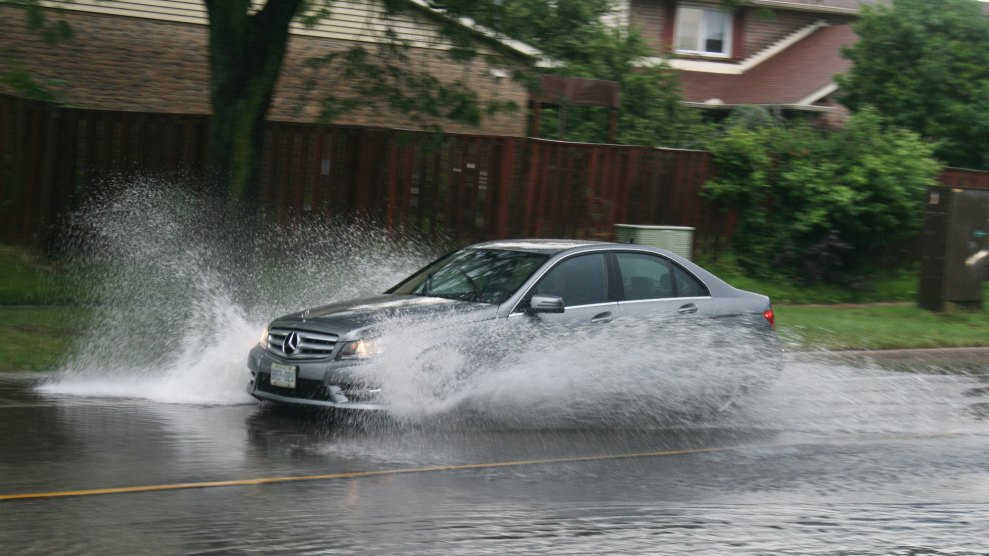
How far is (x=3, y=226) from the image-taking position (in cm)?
1639

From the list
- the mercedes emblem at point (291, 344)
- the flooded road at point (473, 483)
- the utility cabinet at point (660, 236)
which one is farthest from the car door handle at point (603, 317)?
the utility cabinet at point (660, 236)

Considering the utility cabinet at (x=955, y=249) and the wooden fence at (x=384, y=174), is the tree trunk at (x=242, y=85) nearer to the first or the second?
the wooden fence at (x=384, y=174)

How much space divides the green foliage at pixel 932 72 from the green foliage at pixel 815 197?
627cm

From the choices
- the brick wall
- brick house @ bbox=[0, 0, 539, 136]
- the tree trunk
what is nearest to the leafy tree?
the tree trunk

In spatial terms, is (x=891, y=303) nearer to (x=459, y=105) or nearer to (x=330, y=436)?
(x=459, y=105)

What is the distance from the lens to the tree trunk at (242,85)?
13664 millimetres

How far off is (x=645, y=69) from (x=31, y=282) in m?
15.2

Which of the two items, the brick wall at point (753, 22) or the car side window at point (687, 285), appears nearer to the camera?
the car side window at point (687, 285)

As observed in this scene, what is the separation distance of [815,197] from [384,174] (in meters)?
8.16

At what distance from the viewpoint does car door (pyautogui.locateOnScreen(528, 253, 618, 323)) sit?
9.79 meters

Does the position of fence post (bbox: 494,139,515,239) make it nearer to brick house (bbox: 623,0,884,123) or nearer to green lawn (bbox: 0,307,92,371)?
green lawn (bbox: 0,307,92,371)

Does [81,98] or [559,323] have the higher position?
[81,98]

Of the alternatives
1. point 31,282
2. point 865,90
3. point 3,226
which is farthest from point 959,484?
point 865,90

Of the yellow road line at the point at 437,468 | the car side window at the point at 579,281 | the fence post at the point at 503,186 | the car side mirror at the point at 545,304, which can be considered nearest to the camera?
the yellow road line at the point at 437,468
